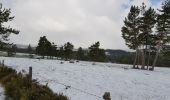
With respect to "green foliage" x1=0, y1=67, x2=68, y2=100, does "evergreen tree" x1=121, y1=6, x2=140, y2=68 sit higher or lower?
higher

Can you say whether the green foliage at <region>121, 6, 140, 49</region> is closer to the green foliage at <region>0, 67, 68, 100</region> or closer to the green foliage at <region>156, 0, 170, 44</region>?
the green foliage at <region>156, 0, 170, 44</region>

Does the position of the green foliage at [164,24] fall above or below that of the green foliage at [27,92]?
above

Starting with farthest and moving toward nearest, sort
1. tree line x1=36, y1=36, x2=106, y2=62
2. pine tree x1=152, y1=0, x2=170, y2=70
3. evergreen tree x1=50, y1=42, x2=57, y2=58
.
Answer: evergreen tree x1=50, y1=42, x2=57, y2=58 → tree line x1=36, y1=36, x2=106, y2=62 → pine tree x1=152, y1=0, x2=170, y2=70

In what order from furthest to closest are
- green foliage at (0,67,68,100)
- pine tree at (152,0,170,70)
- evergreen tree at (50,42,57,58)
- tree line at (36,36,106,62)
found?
evergreen tree at (50,42,57,58)
tree line at (36,36,106,62)
pine tree at (152,0,170,70)
green foliage at (0,67,68,100)

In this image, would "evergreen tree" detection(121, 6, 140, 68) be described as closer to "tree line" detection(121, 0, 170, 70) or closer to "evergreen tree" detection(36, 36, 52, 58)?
"tree line" detection(121, 0, 170, 70)

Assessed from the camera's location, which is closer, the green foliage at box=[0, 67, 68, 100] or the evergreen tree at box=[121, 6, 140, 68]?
the green foliage at box=[0, 67, 68, 100]

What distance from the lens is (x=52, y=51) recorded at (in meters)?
96.9

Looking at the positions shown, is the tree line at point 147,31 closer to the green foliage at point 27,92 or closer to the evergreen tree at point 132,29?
the evergreen tree at point 132,29

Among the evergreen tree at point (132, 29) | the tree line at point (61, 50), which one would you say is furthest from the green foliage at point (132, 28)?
the tree line at point (61, 50)

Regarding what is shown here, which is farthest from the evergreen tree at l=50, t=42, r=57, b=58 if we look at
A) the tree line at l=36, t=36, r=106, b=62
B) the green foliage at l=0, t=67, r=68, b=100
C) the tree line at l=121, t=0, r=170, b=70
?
the green foliage at l=0, t=67, r=68, b=100

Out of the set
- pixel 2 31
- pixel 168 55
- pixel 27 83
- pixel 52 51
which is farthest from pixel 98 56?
pixel 27 83

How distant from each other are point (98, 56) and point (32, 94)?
8034cm

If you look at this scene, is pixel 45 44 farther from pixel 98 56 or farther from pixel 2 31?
pixel 2 31

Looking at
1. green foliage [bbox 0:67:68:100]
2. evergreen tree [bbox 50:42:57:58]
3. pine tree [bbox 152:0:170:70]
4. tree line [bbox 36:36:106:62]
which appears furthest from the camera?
evergreen tree [bbox 50:42:57:58]
